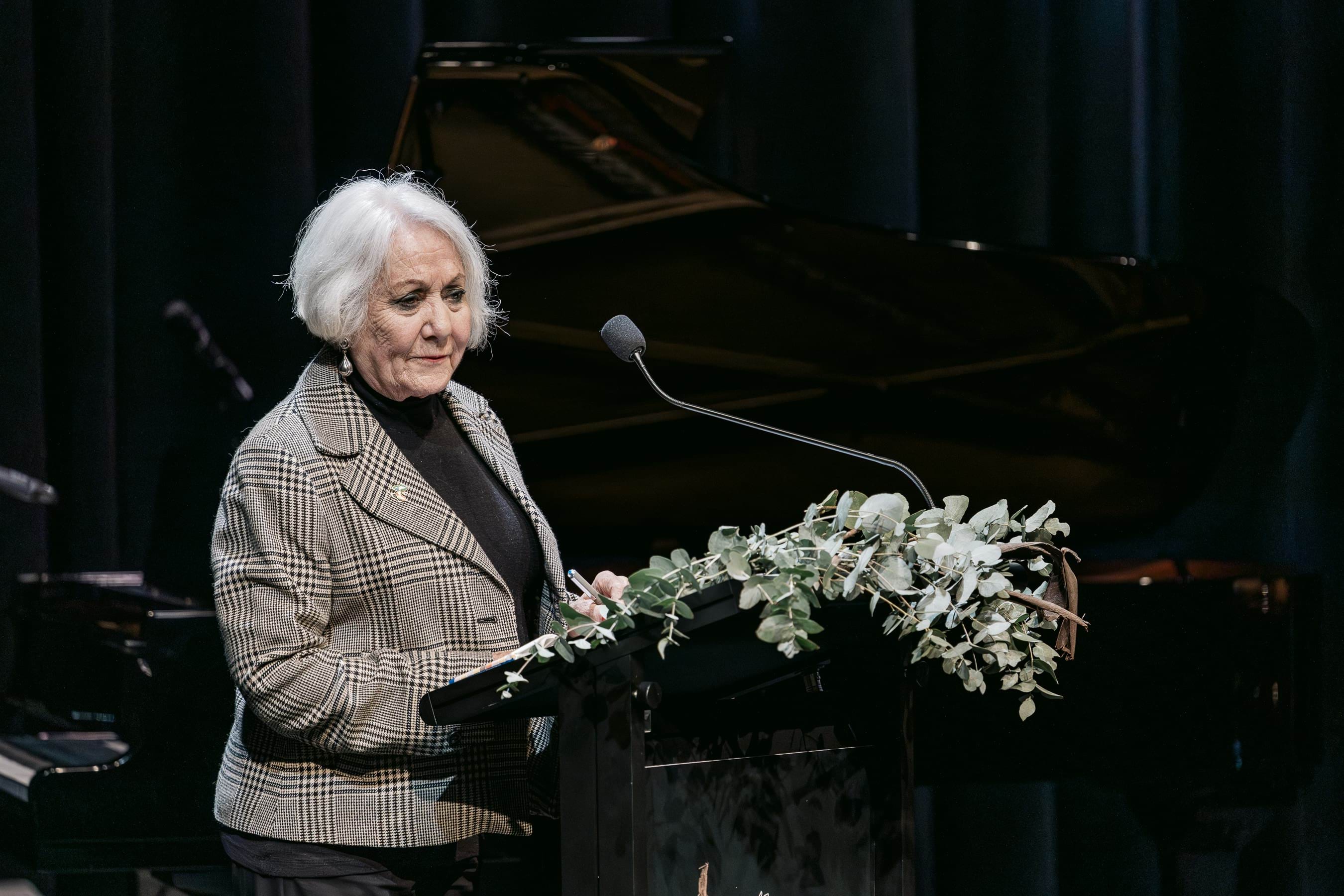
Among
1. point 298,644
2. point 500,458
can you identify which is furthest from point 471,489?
point 298,644

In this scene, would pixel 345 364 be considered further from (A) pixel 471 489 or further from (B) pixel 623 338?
(B) pixel 623 338

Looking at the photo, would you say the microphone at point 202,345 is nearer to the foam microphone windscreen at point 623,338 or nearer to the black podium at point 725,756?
the foam microphone windscreen at point 623,338

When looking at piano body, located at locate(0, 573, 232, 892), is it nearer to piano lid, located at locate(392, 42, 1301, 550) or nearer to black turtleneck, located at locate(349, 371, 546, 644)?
piano lid, located at locate(392, 42, 1301, 550)

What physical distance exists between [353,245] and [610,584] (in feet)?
1.58

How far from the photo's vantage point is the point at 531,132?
2797 millimetres

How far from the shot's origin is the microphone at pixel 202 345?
11.3 feet

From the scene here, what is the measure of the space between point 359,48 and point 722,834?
3.38 m

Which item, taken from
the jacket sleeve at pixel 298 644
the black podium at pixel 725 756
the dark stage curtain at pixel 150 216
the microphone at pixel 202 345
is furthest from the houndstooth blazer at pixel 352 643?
the dark stage curtain at pixel 150 216

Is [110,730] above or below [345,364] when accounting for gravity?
below

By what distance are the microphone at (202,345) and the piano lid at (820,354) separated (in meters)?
0.94

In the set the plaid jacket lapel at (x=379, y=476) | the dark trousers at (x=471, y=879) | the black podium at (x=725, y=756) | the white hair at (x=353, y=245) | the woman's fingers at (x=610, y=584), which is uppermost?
the white hair at (x=353, y=245)

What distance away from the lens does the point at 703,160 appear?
4.48m

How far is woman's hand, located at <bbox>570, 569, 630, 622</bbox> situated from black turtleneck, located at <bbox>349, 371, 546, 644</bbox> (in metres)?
0.11

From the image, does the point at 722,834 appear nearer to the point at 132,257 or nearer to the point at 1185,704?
the point at 1185,704
